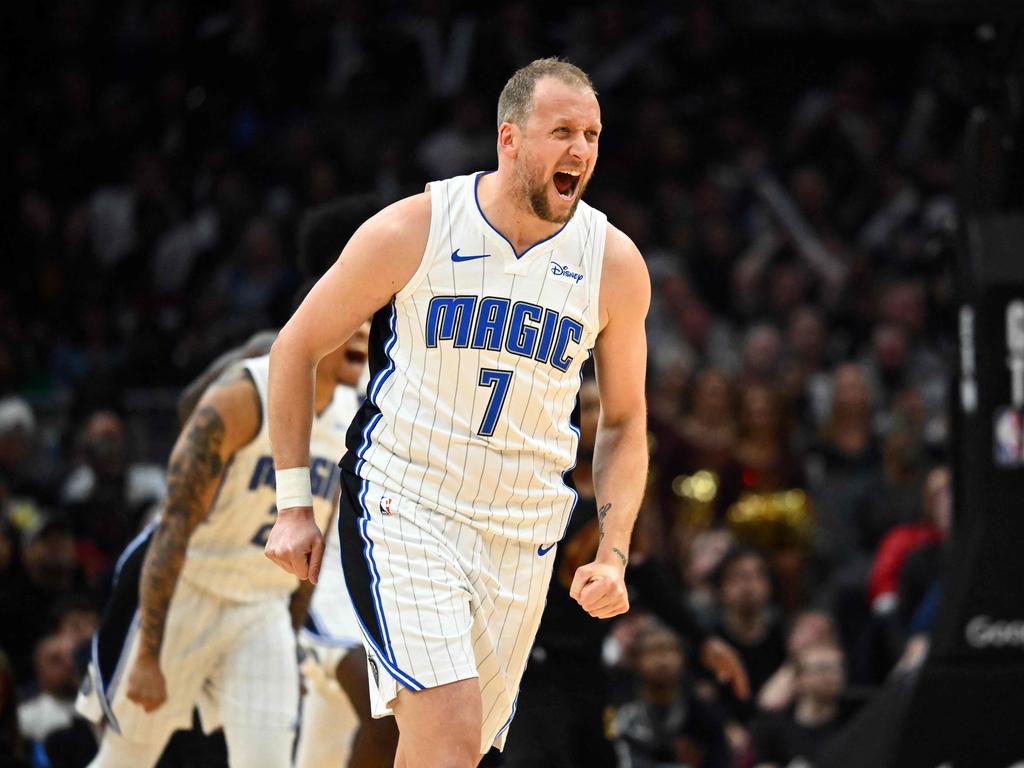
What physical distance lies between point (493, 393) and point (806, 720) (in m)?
4.69

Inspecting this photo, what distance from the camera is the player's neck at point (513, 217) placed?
4445 mm

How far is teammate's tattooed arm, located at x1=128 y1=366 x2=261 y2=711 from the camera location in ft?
18.5

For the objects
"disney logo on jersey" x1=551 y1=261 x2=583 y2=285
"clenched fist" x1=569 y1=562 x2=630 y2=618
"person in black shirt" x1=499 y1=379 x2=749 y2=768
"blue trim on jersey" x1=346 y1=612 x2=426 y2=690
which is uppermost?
"disney logo on jersey" x1=551 y1=261 x2=583 y2=285

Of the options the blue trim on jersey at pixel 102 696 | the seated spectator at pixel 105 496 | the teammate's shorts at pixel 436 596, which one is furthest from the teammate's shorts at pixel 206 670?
the seated spectator at pixel 105 496

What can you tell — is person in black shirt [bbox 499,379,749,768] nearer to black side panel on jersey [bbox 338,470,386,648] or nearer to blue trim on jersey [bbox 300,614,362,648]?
blue trim on jersey [bbox 300,614,362,648]

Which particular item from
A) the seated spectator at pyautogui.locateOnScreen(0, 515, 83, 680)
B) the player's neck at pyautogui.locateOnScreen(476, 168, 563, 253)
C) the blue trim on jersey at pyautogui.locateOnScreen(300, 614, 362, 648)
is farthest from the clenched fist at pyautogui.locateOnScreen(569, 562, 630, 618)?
the seated spectator at pyautogui.locateOnScreen(0, 515, 83, 680)

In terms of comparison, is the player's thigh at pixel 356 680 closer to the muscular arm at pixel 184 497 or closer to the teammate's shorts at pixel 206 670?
the teammate's shorts at pixel 206 670

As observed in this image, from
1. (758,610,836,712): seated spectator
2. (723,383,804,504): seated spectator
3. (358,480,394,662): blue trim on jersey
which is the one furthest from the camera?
(723,383,804,504): seated spectator

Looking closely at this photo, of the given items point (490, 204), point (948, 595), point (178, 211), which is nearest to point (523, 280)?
point (490, 204)

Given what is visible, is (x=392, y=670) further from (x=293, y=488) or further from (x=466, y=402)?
(x=466, y=402)

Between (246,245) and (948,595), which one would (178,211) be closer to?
(246,245)

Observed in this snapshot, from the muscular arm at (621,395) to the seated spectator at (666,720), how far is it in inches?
149

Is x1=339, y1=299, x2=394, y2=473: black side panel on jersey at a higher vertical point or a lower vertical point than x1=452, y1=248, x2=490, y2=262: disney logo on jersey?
lower

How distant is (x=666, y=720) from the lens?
8414 millimetres
